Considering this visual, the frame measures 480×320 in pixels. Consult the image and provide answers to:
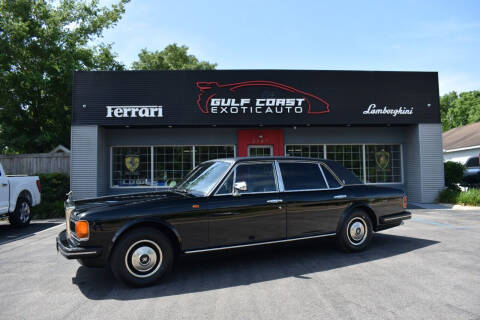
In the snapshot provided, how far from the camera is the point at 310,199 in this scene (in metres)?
5.01

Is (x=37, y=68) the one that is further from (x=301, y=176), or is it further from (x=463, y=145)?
(x=463, y=145)

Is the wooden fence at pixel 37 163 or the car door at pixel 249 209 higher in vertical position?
the wooden fence at pixel 37 163

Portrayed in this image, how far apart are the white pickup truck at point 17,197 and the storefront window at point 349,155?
1058 centimetres

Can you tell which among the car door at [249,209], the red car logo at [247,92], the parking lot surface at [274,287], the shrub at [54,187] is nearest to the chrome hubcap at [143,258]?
the parking lot surface at [274,287]

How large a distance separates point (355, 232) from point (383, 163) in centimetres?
933

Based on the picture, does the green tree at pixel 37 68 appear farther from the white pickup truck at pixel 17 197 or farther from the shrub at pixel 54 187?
the white pickup truck at pixel 17 197

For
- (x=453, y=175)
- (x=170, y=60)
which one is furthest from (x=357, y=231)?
(x=170, y=60)

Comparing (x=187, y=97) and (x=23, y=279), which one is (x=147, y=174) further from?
(x=23, y=279)

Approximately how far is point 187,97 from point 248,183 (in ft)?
26.7

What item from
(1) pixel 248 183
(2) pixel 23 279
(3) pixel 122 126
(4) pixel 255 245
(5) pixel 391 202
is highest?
(3) pixel 122 126

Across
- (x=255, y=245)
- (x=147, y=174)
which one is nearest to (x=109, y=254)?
(x=255, y=245)

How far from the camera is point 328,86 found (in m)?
12.5

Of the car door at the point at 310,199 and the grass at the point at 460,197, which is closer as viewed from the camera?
the car door at the point at 310,199

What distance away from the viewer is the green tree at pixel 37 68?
1670cm
